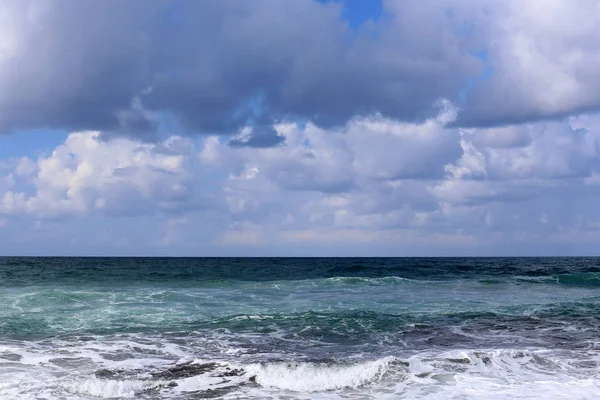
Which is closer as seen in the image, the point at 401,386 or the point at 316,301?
the point at 401,386

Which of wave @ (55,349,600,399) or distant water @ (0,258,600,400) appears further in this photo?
distant water @ (0,258,600,400)

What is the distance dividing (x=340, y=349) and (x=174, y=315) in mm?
9573

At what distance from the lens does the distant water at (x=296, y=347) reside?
12742mm

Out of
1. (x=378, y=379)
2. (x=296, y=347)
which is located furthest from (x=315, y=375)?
(x=296, y=347)

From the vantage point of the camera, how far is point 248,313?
80.7 feet

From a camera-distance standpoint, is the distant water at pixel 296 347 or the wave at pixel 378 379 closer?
the wave at pixel 378 379

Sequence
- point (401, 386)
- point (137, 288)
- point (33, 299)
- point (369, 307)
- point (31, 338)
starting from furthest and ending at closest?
point (137, 288)
point (33, 299)
point (369, 307)
point (31, 338)
point (401, 386)

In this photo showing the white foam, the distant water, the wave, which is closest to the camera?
the wave

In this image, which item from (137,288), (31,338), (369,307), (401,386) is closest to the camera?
(401,386)

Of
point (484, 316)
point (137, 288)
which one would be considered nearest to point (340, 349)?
point (484, 316)

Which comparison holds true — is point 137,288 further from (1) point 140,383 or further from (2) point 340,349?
(1) point 140,383

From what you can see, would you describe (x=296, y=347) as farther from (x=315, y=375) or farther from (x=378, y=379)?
(x=378, y=379)

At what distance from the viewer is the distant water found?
502 inches

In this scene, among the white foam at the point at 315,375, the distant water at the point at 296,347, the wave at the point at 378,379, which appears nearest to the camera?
the wave at the point at 378,379
